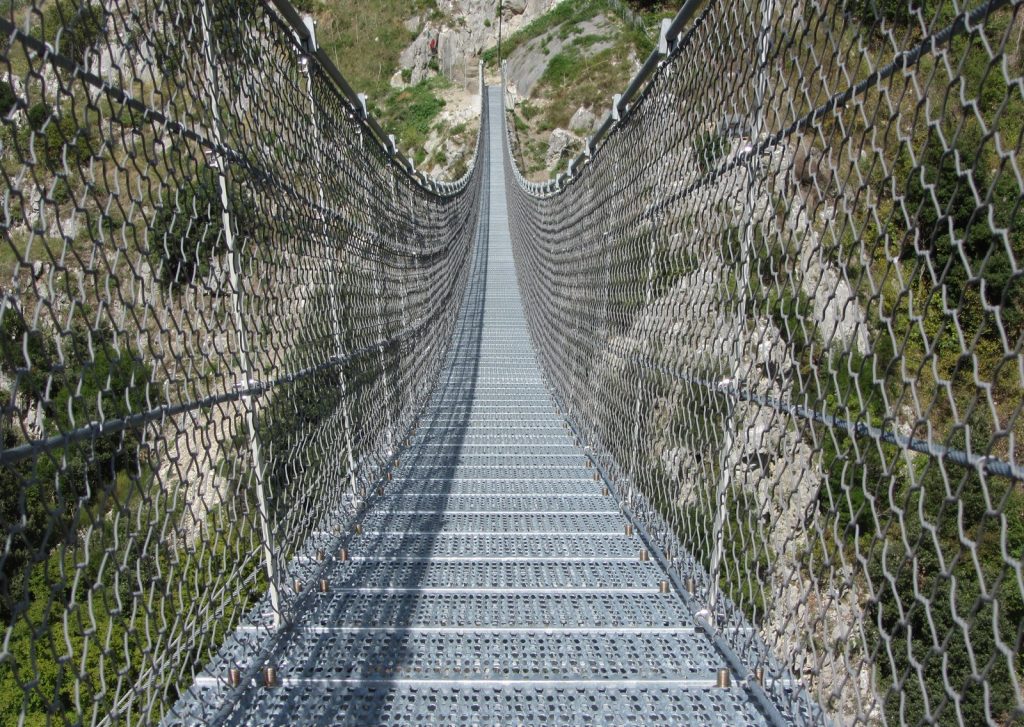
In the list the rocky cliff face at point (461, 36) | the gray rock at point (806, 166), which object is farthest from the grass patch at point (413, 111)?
the gray rock at point (806, 166)

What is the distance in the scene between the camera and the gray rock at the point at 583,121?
1642 centimetres

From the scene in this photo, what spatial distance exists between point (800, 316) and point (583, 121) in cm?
1638

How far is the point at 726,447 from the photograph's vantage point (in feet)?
4.94

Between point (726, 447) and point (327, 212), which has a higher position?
point (327, 212)

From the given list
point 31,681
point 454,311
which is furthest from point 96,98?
point 454,311

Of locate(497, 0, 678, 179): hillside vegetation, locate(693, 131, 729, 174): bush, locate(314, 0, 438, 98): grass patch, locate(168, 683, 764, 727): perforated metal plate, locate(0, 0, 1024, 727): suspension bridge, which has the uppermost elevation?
locate(314, 0, 438, 98): grass patch

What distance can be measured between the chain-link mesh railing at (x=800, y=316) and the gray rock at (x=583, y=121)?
543 inches

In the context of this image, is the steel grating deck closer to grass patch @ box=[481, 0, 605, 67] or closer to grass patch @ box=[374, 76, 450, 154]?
grass patch @ box=[374, 76, 450, 154]

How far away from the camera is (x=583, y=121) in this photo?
16594mm

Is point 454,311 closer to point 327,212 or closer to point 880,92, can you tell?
point 327,212

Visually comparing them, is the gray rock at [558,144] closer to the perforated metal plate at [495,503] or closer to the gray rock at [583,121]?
the gray rock at [583,121]

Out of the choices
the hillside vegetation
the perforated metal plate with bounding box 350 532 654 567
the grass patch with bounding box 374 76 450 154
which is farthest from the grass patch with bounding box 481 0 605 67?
the perforated metal plate with bounding box 350 532 654 567

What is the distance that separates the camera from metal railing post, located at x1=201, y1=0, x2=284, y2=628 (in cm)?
135

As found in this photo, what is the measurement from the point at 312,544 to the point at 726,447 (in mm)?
1182
